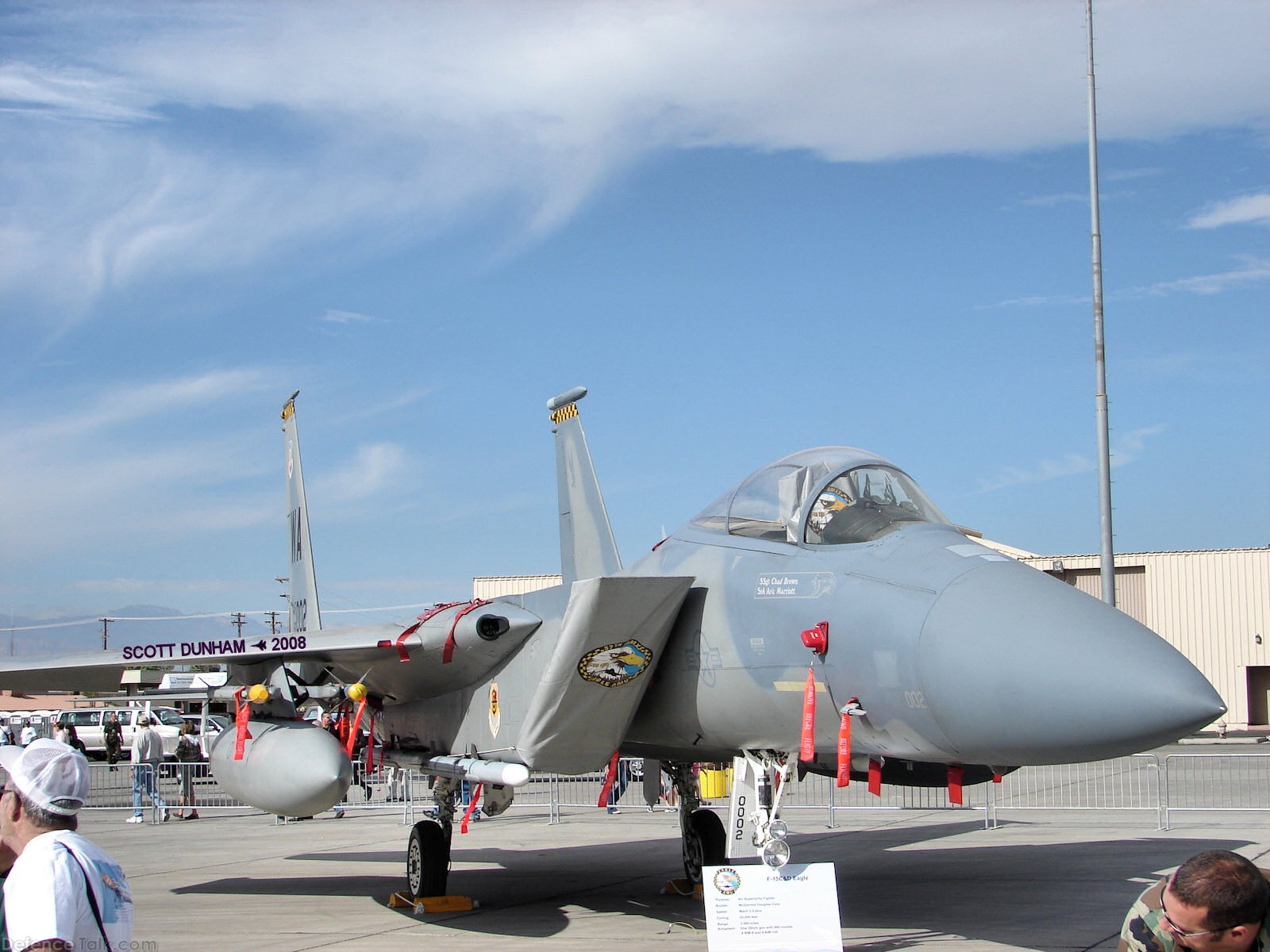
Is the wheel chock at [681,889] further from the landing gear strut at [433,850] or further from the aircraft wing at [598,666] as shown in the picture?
the aircraft wing at [598,666]

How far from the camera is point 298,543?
13.5 m

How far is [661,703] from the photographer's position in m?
7.81

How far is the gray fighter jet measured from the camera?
5203 millimetres

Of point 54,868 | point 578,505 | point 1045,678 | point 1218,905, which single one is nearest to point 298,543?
point 578,505

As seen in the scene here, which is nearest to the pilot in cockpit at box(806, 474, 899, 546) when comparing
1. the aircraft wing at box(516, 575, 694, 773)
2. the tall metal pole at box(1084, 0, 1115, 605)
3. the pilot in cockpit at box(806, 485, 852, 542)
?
the pilot in cockpit at box(806, 485, 852, 542)

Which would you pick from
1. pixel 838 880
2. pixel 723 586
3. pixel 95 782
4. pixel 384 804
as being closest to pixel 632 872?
pixel 838 880

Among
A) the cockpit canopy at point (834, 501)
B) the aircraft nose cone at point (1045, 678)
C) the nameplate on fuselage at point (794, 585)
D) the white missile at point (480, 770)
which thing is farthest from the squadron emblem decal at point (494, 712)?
the aircraft nose cone at point (1045, 678)

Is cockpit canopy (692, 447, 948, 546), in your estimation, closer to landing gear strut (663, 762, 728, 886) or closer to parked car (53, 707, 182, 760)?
landing gear strut (663, 762, 728, 886)

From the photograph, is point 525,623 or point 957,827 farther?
point 957,827

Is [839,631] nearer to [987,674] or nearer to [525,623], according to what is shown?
[987,674]

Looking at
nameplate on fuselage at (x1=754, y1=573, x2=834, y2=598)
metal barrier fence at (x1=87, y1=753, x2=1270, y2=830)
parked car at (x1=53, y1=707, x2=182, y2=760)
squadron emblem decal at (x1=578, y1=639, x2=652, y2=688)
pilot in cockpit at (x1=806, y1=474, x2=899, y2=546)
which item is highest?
pilot in cockpit at (x1=806, y1=474, x2=899, y2=546)

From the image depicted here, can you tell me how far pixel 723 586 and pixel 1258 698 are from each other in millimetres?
33754

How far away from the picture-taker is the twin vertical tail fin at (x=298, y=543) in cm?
1320

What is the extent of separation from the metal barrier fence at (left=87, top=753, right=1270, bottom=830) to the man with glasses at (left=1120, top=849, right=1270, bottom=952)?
40.1 ft
